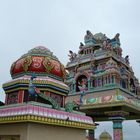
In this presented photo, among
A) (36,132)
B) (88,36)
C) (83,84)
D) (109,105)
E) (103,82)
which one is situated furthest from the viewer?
(88,36)

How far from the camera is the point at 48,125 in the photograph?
9.39 meters

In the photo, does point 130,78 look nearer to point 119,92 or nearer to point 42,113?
point 119,92

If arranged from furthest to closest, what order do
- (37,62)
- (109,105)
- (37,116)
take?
1. (109,105)
2. (37,62)
3. (37,116)

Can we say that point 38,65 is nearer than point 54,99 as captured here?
No

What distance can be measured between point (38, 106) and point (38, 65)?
3.54 m

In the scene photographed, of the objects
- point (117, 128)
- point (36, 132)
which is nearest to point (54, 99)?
point (36, 132)

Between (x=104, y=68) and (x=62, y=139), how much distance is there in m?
15.7

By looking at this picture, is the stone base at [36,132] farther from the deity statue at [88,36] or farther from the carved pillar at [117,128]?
the deity statue at [88,36]

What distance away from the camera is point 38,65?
12.2 m

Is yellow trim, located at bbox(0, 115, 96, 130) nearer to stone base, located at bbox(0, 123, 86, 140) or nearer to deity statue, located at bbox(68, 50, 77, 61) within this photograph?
stone base, located at bbox(0, 123, 86, 140)

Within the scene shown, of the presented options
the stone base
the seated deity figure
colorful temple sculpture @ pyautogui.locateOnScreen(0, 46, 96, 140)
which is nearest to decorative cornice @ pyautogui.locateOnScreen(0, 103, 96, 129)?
colorful temple sculpture @ pyautogui.locateOnScreen(0, 46, 96, 140)

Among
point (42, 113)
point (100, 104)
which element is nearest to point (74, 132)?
point (42, 113)

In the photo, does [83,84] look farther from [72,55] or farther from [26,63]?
[26,63]

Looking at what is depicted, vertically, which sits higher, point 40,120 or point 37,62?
point 37,62
